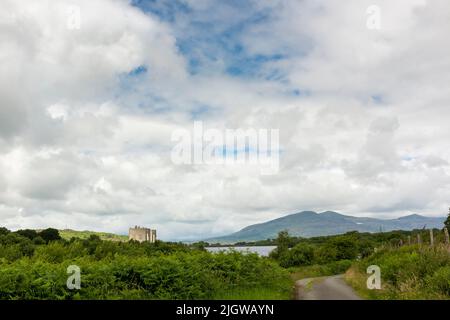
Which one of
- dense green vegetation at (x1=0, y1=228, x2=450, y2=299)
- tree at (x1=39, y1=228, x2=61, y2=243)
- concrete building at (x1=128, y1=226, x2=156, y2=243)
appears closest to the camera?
dense green vegetation at (x1=0, y1=228, x2=450, y2=299)

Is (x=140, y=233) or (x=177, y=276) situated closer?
(x=177, y=276)

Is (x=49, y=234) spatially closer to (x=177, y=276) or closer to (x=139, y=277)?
(x=177, y=276)

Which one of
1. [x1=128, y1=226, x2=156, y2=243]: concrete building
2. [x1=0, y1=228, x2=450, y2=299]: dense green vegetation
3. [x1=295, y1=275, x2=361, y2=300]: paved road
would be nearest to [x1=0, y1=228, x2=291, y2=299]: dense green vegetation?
[x1=0, y1=228, x2=450, y2=299]: dense green vegetation

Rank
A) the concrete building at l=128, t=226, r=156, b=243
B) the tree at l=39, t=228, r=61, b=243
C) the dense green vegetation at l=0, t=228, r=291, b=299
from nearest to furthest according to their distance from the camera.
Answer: the dense green vegetation at l=0, t=228, r=291, b=299
the tree at l=39, t=228, r=61, b=243
the concrete building at l=128, t=226, r=156, b=243

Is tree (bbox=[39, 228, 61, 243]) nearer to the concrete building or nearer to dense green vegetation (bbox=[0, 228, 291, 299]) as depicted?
the concrete building

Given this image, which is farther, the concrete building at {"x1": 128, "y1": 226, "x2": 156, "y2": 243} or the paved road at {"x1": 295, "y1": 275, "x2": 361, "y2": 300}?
the concrete building at {"x1": 128, "y1": 226, "x2": 156, "y2": 243}

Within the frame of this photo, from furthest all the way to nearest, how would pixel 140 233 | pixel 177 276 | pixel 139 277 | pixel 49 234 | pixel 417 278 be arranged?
pixel 140 233 → pixel 49 234 → pixel 417 278 → pixel 177 276 → pixel 139 277

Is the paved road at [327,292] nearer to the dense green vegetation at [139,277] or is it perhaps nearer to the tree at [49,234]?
the dense green vegetation at [139,277]

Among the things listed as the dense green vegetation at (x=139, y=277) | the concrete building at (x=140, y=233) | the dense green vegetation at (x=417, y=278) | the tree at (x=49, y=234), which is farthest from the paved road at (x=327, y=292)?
the concrete building at (x=140, y=233)

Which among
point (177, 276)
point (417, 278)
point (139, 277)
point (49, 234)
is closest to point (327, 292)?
point (417, 278)
